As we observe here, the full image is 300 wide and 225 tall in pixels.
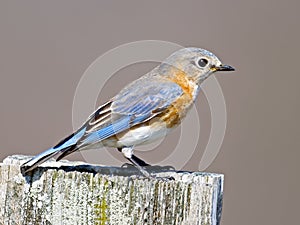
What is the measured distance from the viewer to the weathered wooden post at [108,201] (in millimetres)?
3676

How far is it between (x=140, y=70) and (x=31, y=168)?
3.58m

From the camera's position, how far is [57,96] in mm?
7766

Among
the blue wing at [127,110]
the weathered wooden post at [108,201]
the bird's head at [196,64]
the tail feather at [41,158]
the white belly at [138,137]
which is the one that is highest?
the bird's head at [196,64]

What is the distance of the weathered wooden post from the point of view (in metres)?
3.68

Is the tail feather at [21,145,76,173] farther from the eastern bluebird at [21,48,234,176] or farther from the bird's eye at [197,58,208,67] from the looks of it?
the bird's eye at [197,58,208,67]

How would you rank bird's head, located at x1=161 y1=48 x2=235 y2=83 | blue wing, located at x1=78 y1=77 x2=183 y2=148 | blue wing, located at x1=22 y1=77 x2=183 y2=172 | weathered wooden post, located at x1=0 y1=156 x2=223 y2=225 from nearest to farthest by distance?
weathered wooden post, located at x1=0 y1=156 x2=223 y2=225, blue wing, located at x1=22 y1=77 x2=183 y2=172, blue wing, located at x1=78 y1=77 x2=183 y2=148, bird's head, located at x1=161 y1=48 x2=235 y2=83

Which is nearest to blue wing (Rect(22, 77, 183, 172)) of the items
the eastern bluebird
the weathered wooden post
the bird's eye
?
the eastern bluebird

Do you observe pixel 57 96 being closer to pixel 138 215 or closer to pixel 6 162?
pixel 6 162

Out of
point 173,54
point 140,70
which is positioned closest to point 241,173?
point 140,70

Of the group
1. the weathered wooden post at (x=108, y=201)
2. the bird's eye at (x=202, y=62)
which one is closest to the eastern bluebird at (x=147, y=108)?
the bird's eye at (x=202, y=62)

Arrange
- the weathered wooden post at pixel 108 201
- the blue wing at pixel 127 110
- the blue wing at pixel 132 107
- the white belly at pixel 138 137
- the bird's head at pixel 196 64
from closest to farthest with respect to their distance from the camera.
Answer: the weathered wooden post at pixel 108 201 → the blue wing at pixel 127 110 → the blue wing at pixel 132 107 → the white belly at pixel 138 137 → the bird's head at pixel 196 64

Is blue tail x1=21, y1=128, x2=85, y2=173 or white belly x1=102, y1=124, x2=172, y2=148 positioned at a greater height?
white belly x1=102, y1=124, x2=172, y2=148

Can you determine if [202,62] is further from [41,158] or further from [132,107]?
[41,158]

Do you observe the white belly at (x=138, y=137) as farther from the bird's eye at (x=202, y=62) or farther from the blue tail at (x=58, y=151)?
the bird's eye at (x=202, y=62)
